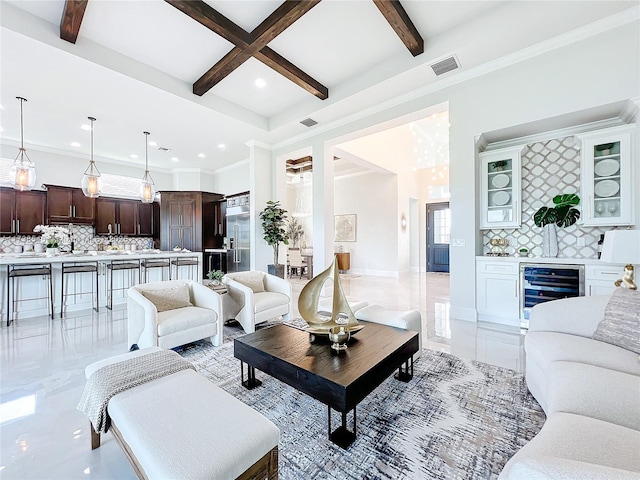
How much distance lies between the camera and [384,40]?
373 cm

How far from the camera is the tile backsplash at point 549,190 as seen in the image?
3.84 m

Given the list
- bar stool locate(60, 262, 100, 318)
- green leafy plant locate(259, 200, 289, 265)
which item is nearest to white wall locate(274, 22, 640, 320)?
green leafy plant locate(259, 200, 289, 265)

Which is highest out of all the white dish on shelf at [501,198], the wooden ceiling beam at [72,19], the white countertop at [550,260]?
the wooden ceiling beam at [72,19]

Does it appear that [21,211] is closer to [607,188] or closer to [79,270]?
[79,270]

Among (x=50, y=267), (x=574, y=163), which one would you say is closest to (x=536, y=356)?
(x=574, y=163)

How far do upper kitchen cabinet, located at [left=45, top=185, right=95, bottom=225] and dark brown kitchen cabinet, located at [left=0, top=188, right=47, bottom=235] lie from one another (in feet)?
0.46

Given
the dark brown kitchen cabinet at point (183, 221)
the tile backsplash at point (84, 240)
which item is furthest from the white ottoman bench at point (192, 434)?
the tile backsplash at point (84, 240)

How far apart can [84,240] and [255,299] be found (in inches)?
261

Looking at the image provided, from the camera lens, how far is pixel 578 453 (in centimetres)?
97

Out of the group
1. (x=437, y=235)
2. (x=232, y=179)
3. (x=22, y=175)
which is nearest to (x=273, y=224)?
(x=232, y=179)

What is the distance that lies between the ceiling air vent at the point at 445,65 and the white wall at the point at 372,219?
5073 millimetres

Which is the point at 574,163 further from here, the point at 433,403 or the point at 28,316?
the point at 28,316

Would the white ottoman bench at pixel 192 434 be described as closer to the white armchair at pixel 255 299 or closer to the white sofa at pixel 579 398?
the white sofa at pixel 579 398

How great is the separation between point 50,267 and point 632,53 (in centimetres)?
806
